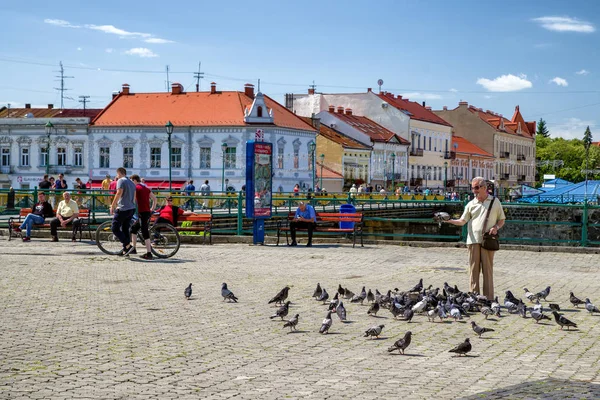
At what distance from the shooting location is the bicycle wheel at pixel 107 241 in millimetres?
20219

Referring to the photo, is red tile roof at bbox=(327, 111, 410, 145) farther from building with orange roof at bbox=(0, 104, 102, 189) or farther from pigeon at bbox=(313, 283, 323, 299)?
pigeon at bbox=(313, 283, 323, 299)

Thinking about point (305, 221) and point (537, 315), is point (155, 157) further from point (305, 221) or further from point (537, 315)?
point (537, 315)

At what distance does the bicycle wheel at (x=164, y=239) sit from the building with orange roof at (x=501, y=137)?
344 ft

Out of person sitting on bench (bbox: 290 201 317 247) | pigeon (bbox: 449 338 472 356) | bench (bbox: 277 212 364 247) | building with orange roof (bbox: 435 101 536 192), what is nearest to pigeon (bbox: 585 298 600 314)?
pigeon (bbox: 449 338 472 356)

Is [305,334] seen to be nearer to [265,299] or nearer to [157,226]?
[265,299]

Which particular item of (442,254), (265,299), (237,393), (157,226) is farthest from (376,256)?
(237,393)

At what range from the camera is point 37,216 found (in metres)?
25.2

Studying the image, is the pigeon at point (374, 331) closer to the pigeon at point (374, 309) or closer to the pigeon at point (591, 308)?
the pigeon at point (374, 309)

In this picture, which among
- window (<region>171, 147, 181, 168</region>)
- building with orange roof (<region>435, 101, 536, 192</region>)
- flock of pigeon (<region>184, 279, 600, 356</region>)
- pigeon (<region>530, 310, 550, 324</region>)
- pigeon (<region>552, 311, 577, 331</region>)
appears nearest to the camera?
pigeon (<region>552, 311, 577, 331</region>)

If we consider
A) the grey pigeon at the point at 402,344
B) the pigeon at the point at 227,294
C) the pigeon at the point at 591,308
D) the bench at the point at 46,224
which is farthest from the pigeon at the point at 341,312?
the bench at the point at 46,224

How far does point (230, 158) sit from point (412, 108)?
4265cm

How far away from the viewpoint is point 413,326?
11188 millimetres

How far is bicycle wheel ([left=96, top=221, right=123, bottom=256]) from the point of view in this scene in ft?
66.3

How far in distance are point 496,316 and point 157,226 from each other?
32.1 feet
